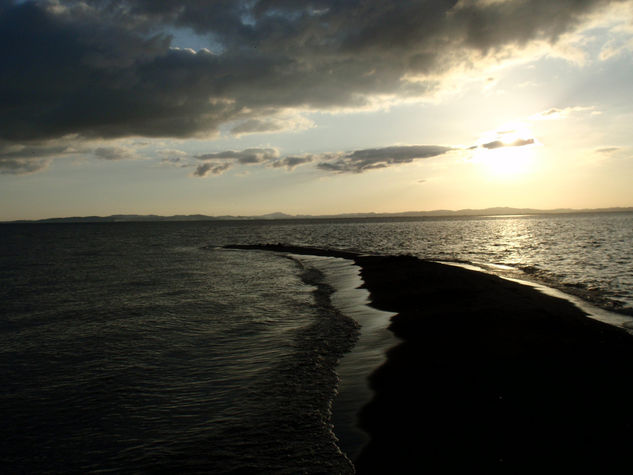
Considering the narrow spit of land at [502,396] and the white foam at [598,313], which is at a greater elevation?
the narrow spit of land at [502,396]

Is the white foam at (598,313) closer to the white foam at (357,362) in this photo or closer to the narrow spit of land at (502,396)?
the narrow spit of land at (502,396)

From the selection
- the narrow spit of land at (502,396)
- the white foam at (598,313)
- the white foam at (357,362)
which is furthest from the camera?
the white foam at (598,313)

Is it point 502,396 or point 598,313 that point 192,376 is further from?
point 598,313

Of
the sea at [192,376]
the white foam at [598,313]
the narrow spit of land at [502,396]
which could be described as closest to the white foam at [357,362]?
the sea at [192,376]

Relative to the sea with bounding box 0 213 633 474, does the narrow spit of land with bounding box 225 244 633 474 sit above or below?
above

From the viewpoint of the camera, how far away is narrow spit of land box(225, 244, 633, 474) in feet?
25.1

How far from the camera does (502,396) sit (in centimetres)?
1023

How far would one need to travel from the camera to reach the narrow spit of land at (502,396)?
764 cm

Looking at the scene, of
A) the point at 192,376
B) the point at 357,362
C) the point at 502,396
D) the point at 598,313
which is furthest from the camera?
the point at 598,313

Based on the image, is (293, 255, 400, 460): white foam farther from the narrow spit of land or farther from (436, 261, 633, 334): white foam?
(436, 261, 633, 334): white foam

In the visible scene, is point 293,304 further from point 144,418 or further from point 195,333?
point 144,418

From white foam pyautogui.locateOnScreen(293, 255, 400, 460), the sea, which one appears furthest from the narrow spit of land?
the sea

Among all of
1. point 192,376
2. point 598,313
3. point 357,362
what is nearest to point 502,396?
point 357,362

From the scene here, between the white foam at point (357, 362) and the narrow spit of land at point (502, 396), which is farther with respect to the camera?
the white foam at point (357, 362)
